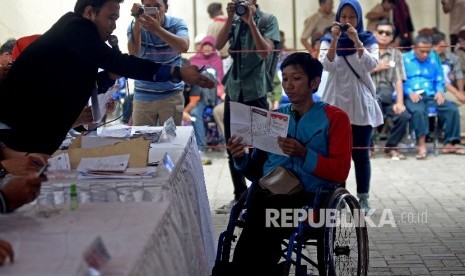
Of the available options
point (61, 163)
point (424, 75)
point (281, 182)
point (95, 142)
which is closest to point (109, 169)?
point (61, 163)

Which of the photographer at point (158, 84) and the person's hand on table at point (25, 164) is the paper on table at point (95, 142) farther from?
the photographer at point (158, 84)

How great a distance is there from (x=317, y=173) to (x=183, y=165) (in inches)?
26.3

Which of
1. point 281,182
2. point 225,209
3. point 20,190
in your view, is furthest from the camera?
point 225,209

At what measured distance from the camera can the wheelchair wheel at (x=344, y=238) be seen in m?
4.34

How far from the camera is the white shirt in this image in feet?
23.3

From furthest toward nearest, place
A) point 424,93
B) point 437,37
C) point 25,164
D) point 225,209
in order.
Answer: point 437,37 → point 424,93 → point 225,209 → point 25,164

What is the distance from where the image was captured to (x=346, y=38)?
720cm

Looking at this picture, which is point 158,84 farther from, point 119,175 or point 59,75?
point 119,175

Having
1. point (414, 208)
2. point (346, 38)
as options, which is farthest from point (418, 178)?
point (346, 38)

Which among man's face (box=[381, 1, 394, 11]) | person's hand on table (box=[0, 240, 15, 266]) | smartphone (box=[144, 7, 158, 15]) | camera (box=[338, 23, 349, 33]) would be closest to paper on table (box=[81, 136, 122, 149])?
person's hand on table (box=[0, 240, 15, 266])

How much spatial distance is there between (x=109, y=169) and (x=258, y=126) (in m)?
0.94

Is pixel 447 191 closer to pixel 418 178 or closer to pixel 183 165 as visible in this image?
pixel 418 178

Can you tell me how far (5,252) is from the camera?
2.80m

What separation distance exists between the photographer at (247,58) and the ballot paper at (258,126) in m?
2.33
